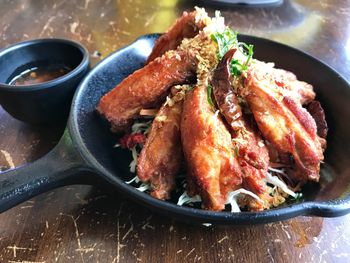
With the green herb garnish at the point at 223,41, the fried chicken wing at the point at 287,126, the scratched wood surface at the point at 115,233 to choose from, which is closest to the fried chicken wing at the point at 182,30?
the green herb garnish at the point at 223,41

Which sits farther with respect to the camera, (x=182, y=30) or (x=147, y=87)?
(x=182, y=30)

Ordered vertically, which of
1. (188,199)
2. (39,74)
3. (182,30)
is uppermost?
(182,30)

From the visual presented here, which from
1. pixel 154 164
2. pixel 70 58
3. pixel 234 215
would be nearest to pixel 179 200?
pixel 154 164

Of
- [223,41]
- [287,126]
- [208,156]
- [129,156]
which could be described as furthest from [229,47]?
[129,156]

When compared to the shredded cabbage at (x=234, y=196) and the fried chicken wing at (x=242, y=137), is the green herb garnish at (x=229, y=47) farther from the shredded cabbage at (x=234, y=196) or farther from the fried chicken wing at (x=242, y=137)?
the shredded cabbage at (x=234, y=196)

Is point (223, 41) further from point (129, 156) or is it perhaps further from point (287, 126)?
point (129, 156)

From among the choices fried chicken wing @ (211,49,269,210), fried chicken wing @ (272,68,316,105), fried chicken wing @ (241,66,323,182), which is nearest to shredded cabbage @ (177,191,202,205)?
fried chicken wing @ (211,49,269,210)

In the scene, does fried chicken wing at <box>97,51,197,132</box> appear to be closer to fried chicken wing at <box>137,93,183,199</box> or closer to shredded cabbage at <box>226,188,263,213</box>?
fried chicken wing at <box>137,93,183,199</box>

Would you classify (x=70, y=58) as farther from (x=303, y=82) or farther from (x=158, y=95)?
(x=303, y=82)
